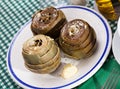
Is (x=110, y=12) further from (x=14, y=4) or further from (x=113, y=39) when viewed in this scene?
(x=14, y=4)

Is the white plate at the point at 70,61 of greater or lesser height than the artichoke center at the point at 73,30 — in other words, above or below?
below

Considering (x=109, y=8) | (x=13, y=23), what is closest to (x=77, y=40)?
(x=109, y=8)

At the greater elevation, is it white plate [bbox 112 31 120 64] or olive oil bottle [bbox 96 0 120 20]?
olive oil bottle [bbox 96 0 120 20]

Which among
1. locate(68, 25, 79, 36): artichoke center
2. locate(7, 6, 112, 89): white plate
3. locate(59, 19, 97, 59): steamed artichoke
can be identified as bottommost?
locate(7, 6, 112, 89): white plate

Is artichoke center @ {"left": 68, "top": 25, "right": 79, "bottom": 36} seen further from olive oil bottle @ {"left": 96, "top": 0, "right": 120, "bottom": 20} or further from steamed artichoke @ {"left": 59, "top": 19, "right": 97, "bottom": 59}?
olive oil bottle @ {"left": 96, "top": 0, "right": 120, "bottom": 20}

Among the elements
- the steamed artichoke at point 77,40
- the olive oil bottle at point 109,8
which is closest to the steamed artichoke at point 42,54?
the steamed artichoke at point 77,40

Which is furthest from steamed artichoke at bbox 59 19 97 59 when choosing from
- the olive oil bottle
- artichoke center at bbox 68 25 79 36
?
the olive oil bottle

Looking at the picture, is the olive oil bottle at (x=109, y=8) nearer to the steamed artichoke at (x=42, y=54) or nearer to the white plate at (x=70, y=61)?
the white plate at (x=70, y=61)
